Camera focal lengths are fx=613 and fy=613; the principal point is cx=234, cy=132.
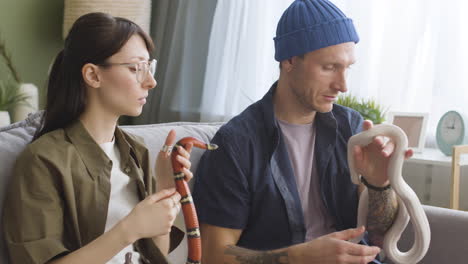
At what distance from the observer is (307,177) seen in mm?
1673

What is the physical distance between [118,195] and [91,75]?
0.25m

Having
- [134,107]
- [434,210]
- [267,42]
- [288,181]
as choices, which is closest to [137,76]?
[134,107]

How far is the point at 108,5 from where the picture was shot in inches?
139

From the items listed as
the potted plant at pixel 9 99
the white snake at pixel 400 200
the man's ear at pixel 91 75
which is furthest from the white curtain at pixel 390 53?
the man's ear at pixel 91 75

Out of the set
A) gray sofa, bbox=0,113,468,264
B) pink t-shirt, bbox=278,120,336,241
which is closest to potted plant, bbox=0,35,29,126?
gray sofa, bbox=0,113,468,264

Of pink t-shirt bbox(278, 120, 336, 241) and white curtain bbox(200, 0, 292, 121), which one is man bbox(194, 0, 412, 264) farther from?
white curtain bbox(200, 0, 292, 121)

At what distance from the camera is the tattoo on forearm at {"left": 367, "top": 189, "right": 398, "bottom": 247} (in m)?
1.55

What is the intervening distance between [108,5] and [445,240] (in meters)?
2.50

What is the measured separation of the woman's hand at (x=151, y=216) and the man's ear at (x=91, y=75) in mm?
281

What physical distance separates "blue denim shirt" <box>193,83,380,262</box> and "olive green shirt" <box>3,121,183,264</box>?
41cm

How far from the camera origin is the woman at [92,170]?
1.11 metres

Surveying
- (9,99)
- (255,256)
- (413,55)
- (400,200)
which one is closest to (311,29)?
(400,200)

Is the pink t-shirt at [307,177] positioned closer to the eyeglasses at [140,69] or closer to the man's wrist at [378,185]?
the man's wrist at [378,185]

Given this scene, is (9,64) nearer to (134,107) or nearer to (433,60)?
(433,60)
